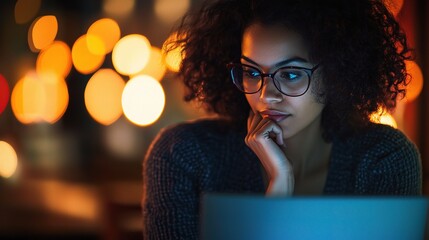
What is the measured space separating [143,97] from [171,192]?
9.36ft

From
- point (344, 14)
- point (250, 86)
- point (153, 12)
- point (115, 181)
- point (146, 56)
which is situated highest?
point (153, 12)

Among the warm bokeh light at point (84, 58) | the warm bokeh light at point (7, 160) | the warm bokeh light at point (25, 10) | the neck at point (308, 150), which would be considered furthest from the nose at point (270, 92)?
the warm bokeh light at point (25, 10)

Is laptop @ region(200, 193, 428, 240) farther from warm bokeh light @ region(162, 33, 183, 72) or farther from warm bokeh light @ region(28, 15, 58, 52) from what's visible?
warm bokeh light @ region(28, 15, 58, 52)

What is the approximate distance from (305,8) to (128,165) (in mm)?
3670

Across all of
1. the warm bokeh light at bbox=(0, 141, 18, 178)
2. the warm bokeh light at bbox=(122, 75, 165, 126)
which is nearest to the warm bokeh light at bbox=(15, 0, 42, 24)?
the warm bokeh light at bbox=(0, 141, 18, 178)

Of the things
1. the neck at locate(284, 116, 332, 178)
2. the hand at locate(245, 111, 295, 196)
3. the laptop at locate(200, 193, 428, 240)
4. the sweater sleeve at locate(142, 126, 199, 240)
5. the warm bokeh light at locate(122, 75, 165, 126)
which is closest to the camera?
the laptop at locate(200, 193, 428, 240)

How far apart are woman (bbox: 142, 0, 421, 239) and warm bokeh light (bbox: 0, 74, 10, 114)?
3.69 meters

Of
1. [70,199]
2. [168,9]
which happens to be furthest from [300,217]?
[168,9]

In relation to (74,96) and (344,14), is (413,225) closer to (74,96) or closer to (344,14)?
(344,14)

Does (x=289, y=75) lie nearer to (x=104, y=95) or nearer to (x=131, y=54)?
(x=131, y=54)

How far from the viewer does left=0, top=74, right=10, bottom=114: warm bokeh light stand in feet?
16.7

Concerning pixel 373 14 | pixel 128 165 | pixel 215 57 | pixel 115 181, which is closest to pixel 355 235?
pixel 373 14

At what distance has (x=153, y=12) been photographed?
5.50 metres

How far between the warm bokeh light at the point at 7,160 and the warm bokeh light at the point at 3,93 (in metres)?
0.37
